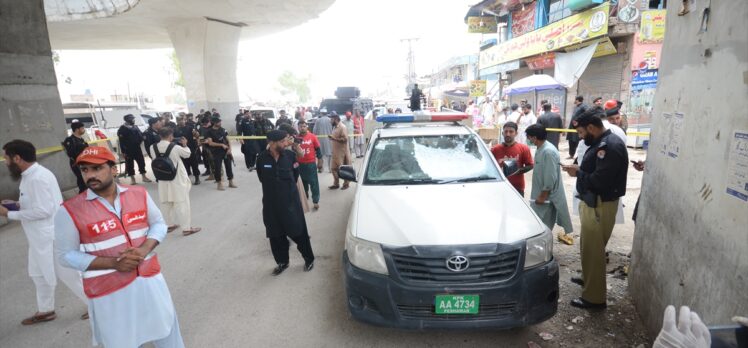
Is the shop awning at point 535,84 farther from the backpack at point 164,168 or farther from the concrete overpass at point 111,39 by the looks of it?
the backpack at point 164,168

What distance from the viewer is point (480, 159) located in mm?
4031

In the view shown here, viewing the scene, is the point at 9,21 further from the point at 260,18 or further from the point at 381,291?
the point at 260,18

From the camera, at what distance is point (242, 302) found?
3.79 meters

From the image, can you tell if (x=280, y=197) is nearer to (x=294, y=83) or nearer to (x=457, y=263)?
(x=457, y=263)

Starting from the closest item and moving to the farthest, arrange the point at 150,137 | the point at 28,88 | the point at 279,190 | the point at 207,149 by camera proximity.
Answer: the point at 279,190
the point at 28,88
the point at 207,149
the point at 150,137

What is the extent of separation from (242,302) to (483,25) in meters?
21.6

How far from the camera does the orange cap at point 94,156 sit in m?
2.00

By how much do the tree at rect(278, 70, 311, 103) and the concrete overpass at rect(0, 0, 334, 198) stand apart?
75089mm

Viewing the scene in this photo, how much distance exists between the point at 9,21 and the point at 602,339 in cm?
1082

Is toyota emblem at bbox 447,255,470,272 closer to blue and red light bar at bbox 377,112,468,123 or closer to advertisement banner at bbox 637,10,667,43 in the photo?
blue and red light bar at bbox 377,112,468,123

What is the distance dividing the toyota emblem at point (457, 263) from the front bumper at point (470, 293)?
12 centimetres

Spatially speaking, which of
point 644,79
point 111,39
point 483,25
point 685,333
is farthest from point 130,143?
point 483,25

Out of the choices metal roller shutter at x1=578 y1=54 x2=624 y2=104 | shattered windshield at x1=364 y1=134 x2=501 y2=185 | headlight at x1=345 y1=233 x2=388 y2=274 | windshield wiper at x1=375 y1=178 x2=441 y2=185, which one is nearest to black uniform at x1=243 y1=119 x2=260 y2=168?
shattered windshield at x1=364 y1=134 x2=501 y2=185

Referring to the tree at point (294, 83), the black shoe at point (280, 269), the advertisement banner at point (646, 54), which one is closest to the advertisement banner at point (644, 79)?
the advertisement banner at point (646, 54)
